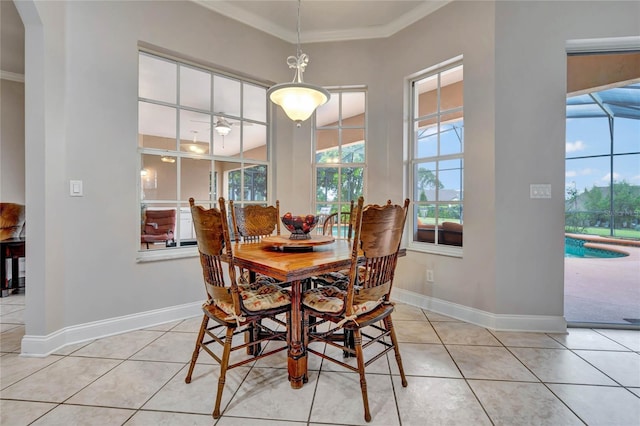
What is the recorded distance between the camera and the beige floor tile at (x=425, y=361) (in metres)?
1.78

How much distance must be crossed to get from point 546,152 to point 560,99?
0.46 m

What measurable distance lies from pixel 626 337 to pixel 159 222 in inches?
166

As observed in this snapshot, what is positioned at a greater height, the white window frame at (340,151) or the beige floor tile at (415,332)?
the white window frame at (340,151)

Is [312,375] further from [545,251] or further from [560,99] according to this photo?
[560,99]

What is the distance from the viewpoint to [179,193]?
274 centimetres

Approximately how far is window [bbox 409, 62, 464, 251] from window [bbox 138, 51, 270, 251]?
1.79 metres

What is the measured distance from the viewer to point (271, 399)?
60.2 inches

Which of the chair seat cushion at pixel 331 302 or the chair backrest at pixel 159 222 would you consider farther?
the chair backrest at pixel 159 222

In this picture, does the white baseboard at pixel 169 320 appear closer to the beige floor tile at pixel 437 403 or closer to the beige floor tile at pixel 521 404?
the beige floor tile at pixel 521 404

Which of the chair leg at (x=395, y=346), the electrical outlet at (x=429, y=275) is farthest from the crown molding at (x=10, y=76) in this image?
the electrical outlet at (x=429, y=275)

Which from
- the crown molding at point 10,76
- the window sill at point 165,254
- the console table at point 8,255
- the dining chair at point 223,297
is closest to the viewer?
the dining chair at point 223,297

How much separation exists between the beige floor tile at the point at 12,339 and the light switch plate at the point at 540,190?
4.26 m

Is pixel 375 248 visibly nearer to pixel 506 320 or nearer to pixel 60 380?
pixel 506 320

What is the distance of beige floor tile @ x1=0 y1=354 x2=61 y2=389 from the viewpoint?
1711 millimetres
